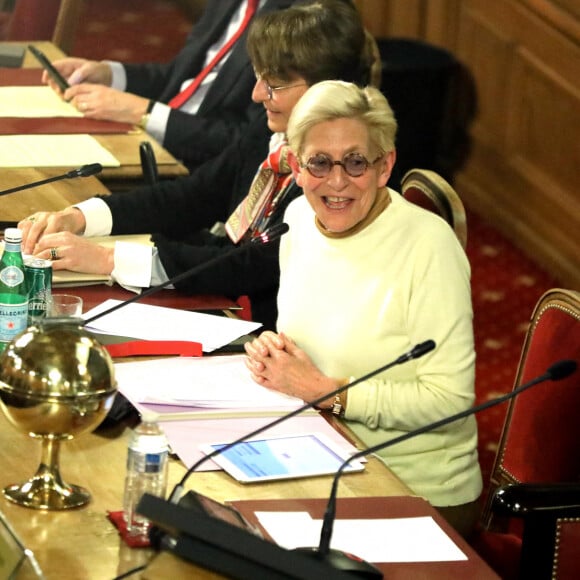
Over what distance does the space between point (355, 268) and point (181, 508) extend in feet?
3.11

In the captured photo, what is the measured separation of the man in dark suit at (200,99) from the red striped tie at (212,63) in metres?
0.02

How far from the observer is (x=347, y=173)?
2590mm

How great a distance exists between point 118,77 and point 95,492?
2750mm

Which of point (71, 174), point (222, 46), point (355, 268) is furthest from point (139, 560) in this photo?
point (222, 46)

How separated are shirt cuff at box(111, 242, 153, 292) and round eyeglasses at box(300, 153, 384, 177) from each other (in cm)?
56

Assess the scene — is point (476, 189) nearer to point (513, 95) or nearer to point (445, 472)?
point (513, 95)

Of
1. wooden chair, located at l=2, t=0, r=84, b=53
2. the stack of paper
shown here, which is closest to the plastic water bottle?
the stack of paper

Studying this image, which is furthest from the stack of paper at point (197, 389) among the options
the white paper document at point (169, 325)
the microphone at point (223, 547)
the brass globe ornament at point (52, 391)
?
the microphone at point (223, 547)

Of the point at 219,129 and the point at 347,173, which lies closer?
the point at 347,173

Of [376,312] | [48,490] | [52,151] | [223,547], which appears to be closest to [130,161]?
[52,151]

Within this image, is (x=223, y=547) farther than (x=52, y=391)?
No

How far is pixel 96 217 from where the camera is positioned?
10.7 ft

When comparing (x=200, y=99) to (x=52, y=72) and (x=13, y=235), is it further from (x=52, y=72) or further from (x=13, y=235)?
(x=13, y=235)

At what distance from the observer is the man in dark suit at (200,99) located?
4000mm
